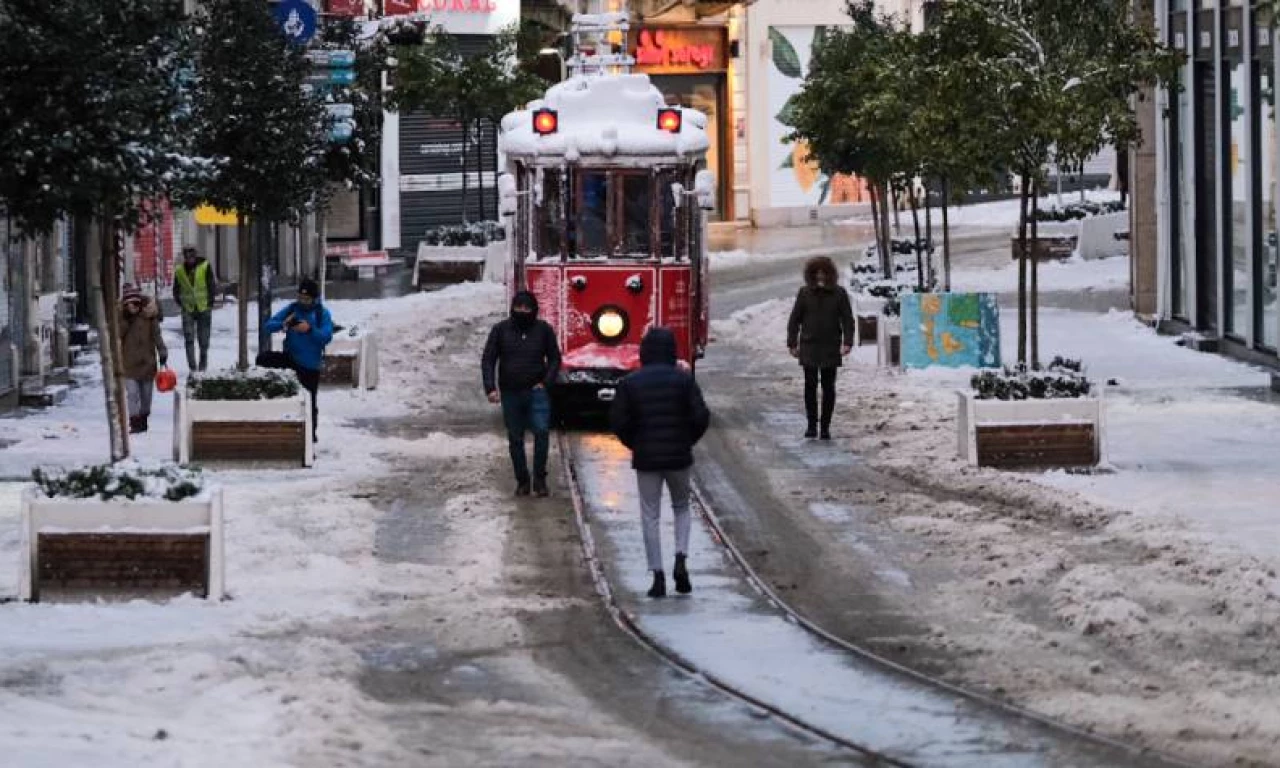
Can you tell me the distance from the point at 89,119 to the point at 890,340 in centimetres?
1747

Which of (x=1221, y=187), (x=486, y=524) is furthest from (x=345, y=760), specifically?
(x=1221, y=187)

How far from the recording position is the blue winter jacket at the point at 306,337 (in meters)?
26.3

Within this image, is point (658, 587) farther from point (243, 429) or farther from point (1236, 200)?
point (1236, 200)

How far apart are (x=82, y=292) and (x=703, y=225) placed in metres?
18.3

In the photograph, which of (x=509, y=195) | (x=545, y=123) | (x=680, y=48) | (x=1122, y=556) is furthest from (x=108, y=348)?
(x=680, y=48)

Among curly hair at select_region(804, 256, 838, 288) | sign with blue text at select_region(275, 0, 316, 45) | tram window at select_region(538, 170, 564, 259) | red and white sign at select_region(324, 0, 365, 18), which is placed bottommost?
curly hair at select_region(804, 256, 838, 288)

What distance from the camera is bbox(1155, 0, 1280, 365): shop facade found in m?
34.9

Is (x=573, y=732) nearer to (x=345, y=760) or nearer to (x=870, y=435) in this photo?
(x=345, y=760)

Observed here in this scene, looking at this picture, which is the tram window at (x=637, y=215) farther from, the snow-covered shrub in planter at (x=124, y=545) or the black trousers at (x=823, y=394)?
the snow-covered shrub in planter at (x=124, y=545)

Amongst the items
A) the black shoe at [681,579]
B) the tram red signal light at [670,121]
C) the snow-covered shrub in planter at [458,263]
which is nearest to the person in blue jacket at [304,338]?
the tram red signal light at [670,121]

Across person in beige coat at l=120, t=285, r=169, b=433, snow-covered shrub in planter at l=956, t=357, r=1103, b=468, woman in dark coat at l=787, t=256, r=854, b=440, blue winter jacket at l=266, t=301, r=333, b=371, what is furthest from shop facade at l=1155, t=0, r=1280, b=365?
person in beige coat at l=120, t=285, r=169, b=433

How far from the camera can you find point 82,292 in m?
44.5

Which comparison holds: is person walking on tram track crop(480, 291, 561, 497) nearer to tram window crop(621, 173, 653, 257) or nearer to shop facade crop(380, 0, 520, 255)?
tram window crop(621, 173, 653, 257)

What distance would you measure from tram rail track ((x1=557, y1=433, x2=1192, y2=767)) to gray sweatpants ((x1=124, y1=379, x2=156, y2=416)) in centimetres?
812
